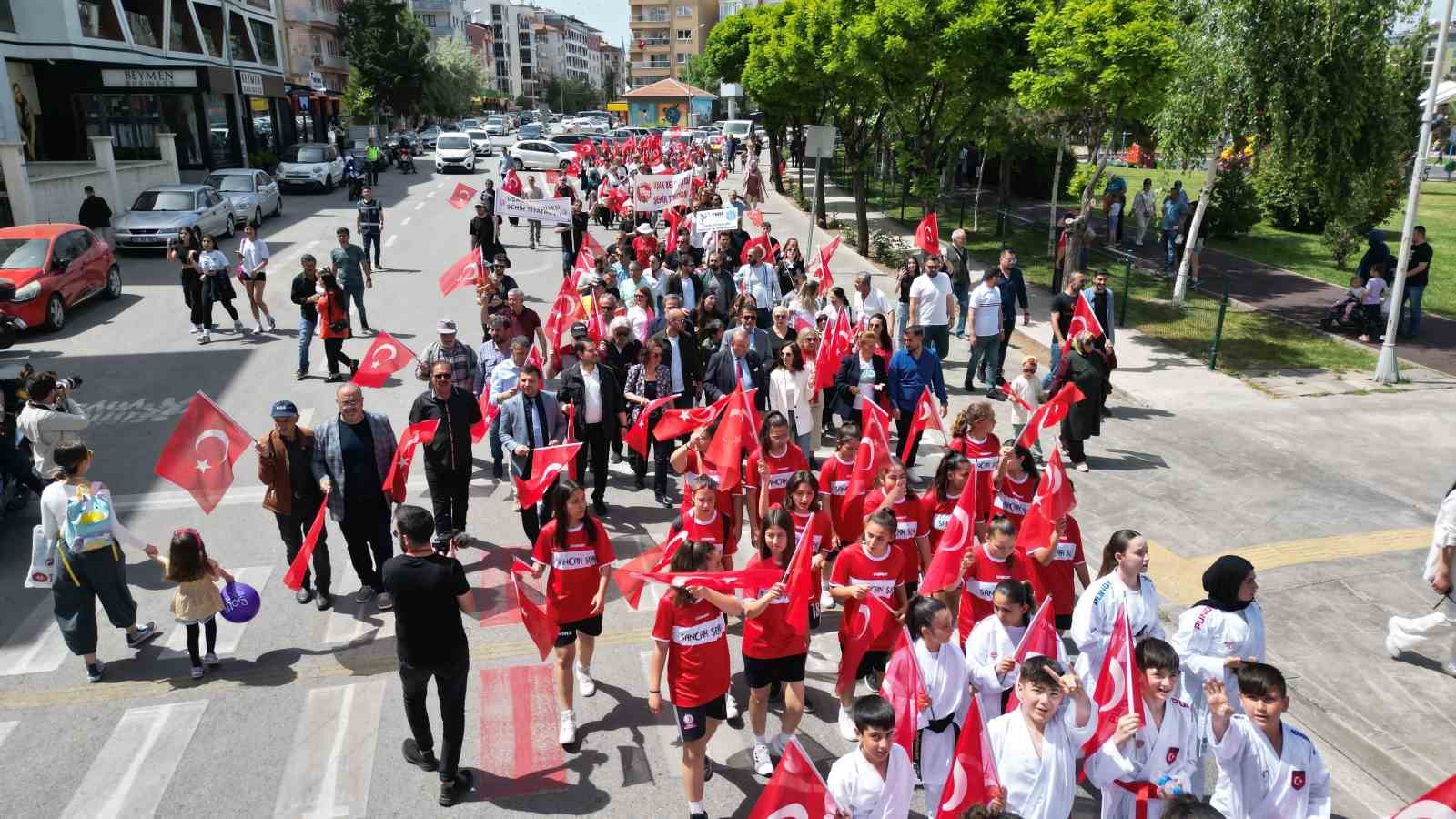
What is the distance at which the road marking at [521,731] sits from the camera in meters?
5.89

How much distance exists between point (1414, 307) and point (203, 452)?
710 inches

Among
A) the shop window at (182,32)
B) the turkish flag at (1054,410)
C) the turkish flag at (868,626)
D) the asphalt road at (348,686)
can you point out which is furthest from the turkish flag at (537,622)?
the shop window at (182,32)

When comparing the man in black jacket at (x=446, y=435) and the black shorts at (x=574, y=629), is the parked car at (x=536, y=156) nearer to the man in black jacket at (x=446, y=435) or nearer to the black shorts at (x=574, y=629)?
the man in black jacket at (x=446, y=435)

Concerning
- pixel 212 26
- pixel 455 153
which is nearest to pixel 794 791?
pixel 455 153

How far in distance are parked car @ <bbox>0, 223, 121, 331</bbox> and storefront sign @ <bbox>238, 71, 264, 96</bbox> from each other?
23656 mm

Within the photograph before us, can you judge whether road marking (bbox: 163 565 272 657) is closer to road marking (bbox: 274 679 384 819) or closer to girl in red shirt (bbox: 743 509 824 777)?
road marking (bbox: 274 679 384 819)

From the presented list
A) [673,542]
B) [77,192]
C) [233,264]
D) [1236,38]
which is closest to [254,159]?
[77,192]

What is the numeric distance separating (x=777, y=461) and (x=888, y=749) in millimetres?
3753

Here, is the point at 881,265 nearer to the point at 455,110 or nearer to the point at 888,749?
the point at 888,749

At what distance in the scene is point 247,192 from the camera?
92.0ft

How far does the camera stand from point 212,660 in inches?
275

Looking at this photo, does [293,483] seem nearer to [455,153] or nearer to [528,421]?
[528,421]

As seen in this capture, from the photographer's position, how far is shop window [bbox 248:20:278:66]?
45.4 metres

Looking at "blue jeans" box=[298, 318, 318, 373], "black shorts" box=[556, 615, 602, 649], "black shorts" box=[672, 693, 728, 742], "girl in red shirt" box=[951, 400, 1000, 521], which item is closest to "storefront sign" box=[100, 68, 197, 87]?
"blue jeans" box=[298, 318, 318, 373]
